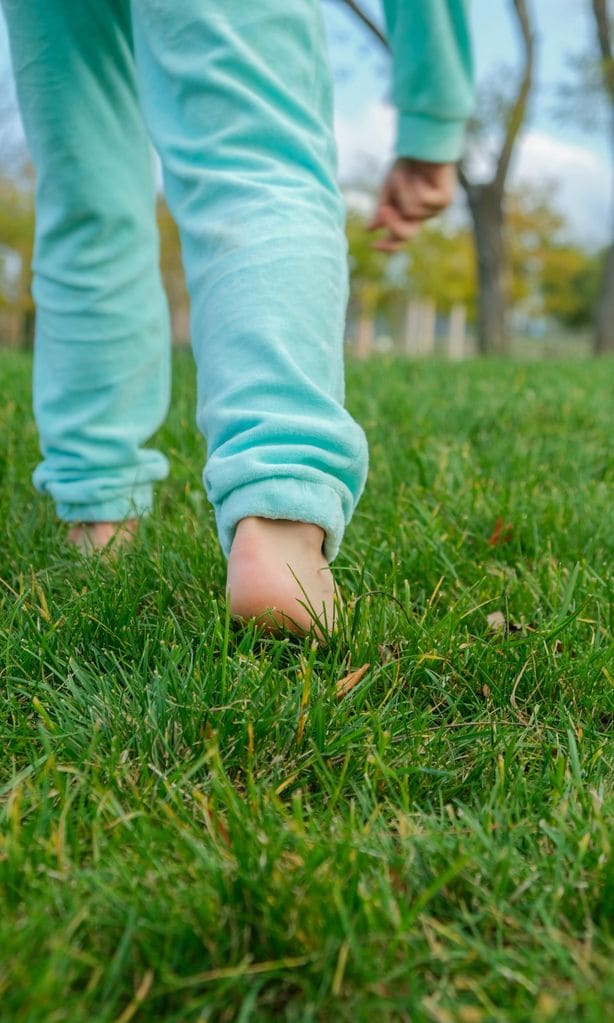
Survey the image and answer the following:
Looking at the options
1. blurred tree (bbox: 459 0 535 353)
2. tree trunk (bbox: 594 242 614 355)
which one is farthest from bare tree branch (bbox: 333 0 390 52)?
tree trunk (bbox: 594 242 614 355)

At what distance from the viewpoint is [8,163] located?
1241 inches

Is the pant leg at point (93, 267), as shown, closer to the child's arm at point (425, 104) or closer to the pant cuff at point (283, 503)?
the child's arm at point (425, 104)

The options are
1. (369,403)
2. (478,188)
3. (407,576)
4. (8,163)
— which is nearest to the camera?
(407,576)

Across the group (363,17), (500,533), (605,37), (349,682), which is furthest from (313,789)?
(605,37)

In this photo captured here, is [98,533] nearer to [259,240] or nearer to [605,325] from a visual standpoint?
[259,240]

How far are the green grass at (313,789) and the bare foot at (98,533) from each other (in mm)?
54

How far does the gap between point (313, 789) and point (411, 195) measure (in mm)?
1360

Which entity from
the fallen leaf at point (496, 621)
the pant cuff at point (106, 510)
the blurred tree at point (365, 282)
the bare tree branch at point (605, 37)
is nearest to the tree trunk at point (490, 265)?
the bare tree branch at point (605, 37)

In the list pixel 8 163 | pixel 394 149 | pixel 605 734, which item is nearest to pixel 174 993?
pixel 605 734

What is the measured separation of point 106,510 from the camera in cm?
199

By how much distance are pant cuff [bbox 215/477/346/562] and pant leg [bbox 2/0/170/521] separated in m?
0.70

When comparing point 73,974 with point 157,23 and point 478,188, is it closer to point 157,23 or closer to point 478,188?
point 157,23

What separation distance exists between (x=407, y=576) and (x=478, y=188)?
53.5ft

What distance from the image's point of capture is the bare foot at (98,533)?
6.24ft
